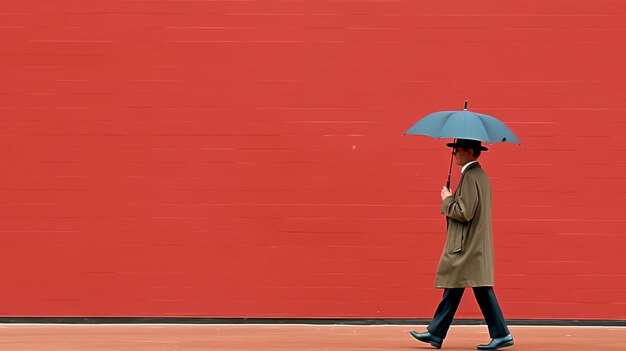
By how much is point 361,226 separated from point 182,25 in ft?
8.34

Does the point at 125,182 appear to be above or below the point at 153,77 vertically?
below

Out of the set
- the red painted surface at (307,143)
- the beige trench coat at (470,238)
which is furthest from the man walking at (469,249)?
the red painted surface at (307,143)

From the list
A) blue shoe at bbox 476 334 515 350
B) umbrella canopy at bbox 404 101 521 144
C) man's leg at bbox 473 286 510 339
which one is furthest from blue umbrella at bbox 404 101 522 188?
blue shoe at bbox 476 334 515 350

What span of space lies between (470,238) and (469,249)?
9cm

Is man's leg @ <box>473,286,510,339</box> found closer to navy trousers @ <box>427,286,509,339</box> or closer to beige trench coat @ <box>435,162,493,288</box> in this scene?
navy trousers @ <box>427,286,509,339</box>

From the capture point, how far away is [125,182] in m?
11.6

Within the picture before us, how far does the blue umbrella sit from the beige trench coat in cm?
36

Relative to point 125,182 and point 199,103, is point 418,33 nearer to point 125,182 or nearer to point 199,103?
point 199,103

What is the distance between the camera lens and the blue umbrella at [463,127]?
367 inches

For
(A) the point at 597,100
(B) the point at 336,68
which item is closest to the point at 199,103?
(B) the point at 336,68

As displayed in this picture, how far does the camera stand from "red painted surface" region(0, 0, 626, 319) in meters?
11.5

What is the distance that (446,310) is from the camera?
32.1ft

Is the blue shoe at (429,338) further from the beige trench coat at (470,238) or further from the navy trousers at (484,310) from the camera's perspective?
the beige trench coat at (470,238)

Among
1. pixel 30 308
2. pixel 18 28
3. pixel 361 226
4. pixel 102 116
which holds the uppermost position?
pixel 18 28
